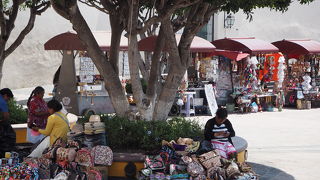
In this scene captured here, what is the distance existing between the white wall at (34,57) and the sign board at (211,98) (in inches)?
427

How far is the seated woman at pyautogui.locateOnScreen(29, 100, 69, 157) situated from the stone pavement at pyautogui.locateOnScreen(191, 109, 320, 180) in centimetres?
372

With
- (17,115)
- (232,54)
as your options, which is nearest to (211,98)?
(232,54)

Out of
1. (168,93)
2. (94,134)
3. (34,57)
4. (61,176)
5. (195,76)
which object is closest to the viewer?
(61,176)

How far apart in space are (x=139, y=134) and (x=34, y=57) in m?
18.9

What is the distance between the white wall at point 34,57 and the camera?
25.4 metres

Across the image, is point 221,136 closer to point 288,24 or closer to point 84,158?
point 84,158

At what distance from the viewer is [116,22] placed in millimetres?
10219

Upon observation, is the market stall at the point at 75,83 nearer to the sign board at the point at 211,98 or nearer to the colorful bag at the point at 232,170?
the sign board at the point at 211,98

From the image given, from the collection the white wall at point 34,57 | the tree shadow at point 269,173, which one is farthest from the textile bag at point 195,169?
the white wall at point 34,57

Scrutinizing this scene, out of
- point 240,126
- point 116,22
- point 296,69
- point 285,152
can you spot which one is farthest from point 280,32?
point 116,22

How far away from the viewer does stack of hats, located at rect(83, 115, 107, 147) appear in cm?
790

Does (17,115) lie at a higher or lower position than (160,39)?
lower

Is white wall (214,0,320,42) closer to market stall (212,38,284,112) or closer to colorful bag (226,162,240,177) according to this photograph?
market stall (212,38,284,112)

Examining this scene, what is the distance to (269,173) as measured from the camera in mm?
9438
